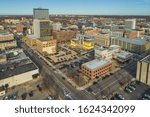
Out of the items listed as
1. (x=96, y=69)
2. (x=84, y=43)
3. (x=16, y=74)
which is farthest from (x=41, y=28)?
(x=96, y=69)

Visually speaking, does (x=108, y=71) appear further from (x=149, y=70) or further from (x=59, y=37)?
(x=59, y=37)

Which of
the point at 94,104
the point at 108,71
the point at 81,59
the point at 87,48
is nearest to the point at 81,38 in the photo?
the point at 87,48

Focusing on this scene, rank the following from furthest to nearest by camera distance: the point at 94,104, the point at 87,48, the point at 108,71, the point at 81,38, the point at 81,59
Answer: the point at 81,38 → the point at 87,48 → the point at 81,59 → the point at 108,71 → the point at 94,104

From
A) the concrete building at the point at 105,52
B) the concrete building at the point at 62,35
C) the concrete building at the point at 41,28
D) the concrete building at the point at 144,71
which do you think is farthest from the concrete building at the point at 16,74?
the concrete building at the point at 62,35

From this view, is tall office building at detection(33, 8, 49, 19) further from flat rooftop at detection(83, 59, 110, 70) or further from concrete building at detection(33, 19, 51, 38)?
flat rooftop at detection(83, 59, 110, 70)

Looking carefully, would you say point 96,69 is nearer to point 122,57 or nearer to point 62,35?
point 122,57

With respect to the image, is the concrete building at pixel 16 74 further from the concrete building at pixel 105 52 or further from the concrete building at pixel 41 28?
the concrete building at pixel 41 28

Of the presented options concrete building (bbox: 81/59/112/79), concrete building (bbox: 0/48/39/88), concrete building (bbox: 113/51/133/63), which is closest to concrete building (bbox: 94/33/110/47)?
concrete building (bbox: 113/51/133/63)
